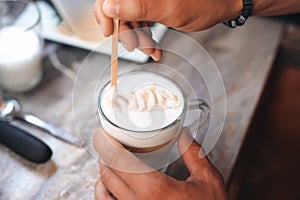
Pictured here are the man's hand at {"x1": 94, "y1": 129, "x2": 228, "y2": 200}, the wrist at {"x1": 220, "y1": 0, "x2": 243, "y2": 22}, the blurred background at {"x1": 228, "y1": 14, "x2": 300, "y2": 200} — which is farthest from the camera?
the blurred background at {"x1": 228, "y1": 14, "x2": 300, "y2": 200}

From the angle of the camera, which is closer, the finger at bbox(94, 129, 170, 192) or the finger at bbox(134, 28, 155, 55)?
the finger at bbox(94, 129, 170, 192)

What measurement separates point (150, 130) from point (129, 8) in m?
0.14

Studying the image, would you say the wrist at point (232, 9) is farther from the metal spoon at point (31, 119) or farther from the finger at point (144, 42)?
the metal spoon at point (31, 119)

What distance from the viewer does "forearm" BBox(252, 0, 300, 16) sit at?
2.22 feet

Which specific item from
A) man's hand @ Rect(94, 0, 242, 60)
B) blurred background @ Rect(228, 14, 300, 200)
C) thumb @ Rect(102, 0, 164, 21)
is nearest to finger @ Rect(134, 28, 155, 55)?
man's hand @ Rect(94, 0, 242, 60)

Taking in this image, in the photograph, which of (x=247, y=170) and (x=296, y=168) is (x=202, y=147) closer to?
(x=247, y=170)

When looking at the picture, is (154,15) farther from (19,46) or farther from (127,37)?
(19,46)

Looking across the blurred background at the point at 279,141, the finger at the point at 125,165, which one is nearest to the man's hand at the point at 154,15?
the finger at the point at 125,165

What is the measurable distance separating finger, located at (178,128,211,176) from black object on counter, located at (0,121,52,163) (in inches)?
7.5

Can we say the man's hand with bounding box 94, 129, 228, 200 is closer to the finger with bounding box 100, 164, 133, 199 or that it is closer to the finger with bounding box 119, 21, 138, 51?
the finger with bounding box 100, 164, 133, 199

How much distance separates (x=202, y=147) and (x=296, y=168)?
0.57 m

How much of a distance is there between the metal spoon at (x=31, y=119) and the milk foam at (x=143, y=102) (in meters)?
0.14

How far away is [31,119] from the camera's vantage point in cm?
72

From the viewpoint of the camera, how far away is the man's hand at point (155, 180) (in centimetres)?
53
